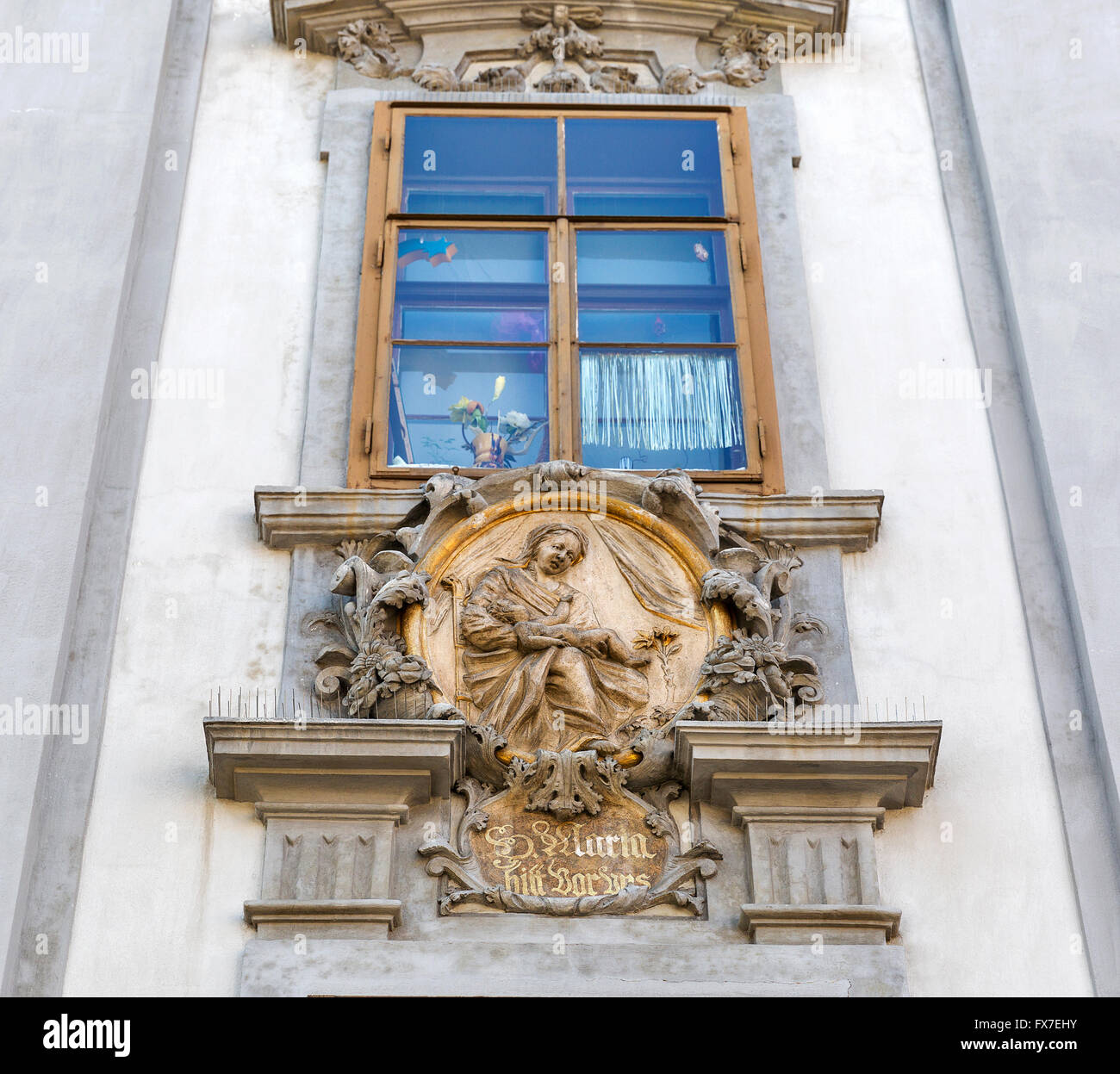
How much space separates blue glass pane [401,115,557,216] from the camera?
8352mm

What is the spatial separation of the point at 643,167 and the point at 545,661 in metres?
2.61

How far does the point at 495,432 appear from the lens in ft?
24.8

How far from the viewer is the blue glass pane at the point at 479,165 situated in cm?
835

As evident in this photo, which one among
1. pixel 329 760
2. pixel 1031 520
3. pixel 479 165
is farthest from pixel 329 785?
pixel 479 165

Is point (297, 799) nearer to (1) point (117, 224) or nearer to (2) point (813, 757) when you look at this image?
(2) point (813, 757)

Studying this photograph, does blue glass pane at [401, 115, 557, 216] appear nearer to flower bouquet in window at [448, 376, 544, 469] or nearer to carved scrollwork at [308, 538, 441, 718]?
flower bouquet in window at [448, 376, 544, 469]

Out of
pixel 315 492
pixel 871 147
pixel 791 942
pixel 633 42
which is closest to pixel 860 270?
pixel 871 147

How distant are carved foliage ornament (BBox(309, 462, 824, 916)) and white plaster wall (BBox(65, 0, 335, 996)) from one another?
0.45 meters

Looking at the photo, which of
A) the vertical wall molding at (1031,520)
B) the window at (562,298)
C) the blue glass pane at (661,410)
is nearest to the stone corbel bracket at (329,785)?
the window at (562,298)

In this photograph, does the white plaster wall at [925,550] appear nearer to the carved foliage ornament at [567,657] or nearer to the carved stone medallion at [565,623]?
the carved foliage ornament at [567,657]

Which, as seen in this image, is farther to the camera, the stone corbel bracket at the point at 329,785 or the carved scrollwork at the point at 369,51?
the carved scrollwork at the point at 369,51

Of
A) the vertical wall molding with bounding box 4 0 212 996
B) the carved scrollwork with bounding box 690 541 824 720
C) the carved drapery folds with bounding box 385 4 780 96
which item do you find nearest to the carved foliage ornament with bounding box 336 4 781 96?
the carved drapery folds with bounding box 385 4 780 96

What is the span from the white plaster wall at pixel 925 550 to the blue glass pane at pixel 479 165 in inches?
41.0
